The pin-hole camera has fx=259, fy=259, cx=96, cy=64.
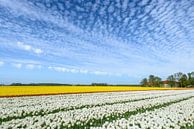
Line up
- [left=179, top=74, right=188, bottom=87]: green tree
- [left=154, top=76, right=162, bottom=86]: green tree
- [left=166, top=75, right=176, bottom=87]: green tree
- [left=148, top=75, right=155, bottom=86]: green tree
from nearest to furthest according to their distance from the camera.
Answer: [left=179, top=74, right=188, bottom=87]: green tree < [left=148, top=75, right=155, bottom=86]: green tree < [left=154, top=76, right=162, bottom=86]: green tree < [left=166, top=75, right=176, bottom=87]: green tree

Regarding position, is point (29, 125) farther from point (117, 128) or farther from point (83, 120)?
point (117, 128)

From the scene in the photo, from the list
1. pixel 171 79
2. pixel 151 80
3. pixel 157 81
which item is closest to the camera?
pixel 157 81

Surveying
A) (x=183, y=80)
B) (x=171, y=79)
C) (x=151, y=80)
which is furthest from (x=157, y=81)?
(x=171, y=79)

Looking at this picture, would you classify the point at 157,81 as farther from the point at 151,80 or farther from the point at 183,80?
the point at 183,80

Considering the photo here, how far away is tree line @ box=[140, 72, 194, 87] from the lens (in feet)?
386

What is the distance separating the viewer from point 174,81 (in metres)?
129

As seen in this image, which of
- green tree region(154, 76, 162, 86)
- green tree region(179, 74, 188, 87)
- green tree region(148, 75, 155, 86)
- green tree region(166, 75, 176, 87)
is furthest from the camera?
green tree region(166, 75, 176, 87)

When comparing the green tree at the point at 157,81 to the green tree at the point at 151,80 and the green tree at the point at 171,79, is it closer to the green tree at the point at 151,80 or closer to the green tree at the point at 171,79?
the green tree at the point at 151,80

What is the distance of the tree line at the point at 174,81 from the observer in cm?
11762

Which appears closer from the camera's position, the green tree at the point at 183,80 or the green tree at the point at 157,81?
the green tree at the point at 183,80

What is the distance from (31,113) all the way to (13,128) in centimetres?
435

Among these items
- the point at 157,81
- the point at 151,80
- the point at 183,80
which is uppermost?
the point at 151,80

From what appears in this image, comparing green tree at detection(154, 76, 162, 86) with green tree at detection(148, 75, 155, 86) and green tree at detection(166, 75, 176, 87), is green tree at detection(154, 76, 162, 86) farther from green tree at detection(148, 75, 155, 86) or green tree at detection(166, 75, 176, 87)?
green tree at detection(166, 75, 176, 87)

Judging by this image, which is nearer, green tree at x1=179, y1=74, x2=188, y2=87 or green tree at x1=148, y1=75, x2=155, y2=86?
green tree at x1=179, y1=74, x2=188, y2=87
